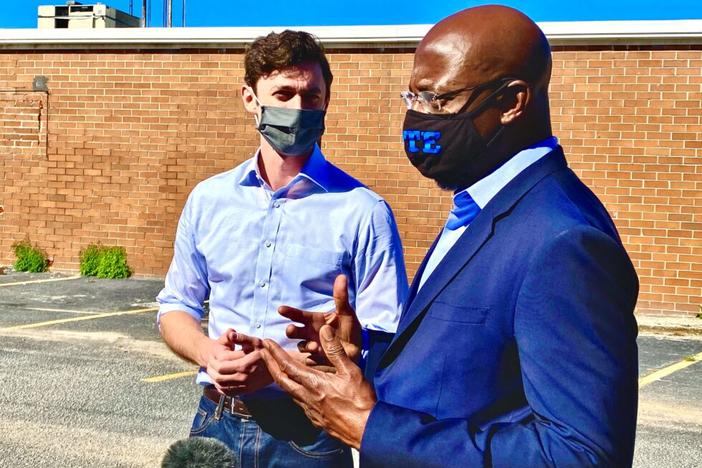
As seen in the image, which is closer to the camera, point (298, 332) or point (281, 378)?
point (281, 378)

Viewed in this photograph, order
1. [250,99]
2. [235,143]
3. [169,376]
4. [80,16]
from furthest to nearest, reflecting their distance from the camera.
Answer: [80,16], [235,143], [169,376], [250,99]

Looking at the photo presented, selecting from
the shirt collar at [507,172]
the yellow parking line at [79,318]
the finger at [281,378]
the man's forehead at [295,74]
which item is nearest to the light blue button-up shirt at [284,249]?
the man's forehead at [295,74]

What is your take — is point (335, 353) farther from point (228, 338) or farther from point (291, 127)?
point (291, 127)

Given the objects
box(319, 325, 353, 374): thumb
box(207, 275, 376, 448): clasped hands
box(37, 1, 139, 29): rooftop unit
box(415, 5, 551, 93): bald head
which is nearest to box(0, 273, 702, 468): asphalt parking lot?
box(207, 275, 376, 448): clasped hands

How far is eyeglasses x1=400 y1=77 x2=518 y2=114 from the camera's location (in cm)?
168

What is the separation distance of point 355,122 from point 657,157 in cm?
466

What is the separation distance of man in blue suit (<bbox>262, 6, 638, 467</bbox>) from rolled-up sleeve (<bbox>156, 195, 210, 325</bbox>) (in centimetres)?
127

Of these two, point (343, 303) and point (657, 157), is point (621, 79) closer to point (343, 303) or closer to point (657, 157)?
point (657, 157)

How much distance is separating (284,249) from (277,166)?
33cm

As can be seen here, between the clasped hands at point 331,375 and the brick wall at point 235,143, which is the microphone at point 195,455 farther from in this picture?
the brick wall at point 235,143

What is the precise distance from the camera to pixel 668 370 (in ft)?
31.3

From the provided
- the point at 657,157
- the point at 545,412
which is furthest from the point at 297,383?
the point at 657,157

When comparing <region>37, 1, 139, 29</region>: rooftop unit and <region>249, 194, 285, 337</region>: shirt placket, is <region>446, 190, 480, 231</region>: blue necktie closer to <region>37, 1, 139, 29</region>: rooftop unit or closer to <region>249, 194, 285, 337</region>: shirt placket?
<region>249, 194, 285, 337</region>: shirt placket

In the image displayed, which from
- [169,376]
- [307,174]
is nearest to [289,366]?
[307,174]
